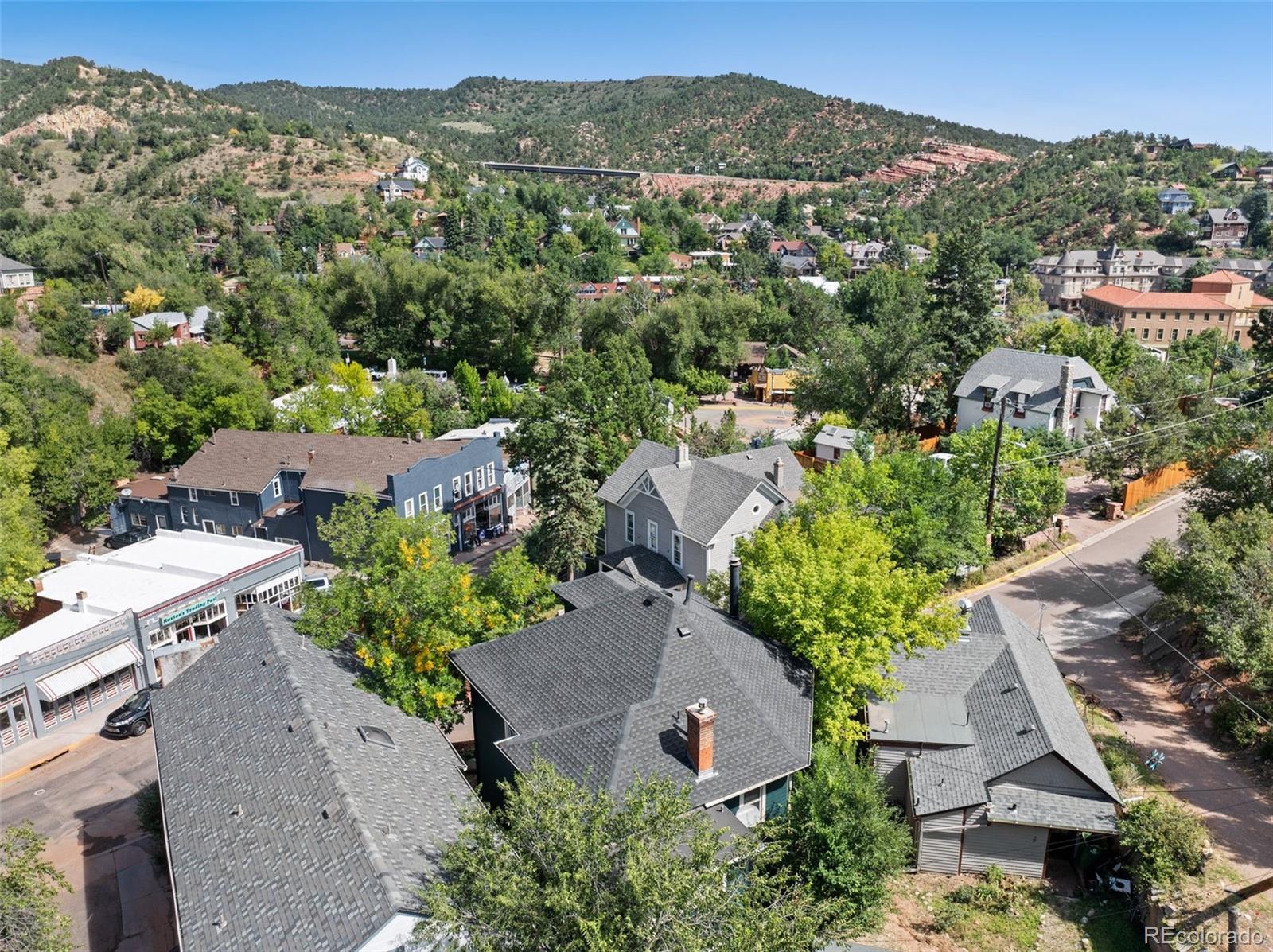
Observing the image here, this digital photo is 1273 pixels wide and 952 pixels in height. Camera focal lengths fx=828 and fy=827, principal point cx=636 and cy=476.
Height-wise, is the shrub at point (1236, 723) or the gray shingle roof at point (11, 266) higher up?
the gray shingle roof at point (11, 266)

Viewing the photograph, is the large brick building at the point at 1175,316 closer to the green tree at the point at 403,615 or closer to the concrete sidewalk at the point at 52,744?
the green tree at the point at 403,615

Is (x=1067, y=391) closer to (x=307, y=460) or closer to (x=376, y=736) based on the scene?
(x=307, y=460)

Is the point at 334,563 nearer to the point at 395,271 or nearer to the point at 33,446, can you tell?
the point at 33,446

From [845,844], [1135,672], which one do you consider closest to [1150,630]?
[1135,672]

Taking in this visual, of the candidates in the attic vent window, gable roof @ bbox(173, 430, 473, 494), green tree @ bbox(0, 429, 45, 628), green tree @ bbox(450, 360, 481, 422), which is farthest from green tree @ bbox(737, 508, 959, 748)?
green tree @ bbox(450, 360, 481, 422)

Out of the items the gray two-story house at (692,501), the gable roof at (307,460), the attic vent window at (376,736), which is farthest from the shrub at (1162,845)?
the gable roof at (307,460)

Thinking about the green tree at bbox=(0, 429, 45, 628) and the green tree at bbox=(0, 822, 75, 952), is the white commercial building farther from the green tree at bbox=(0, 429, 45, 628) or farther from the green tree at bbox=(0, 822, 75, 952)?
the green tree at bbox=(0, 822, 75, 952)
